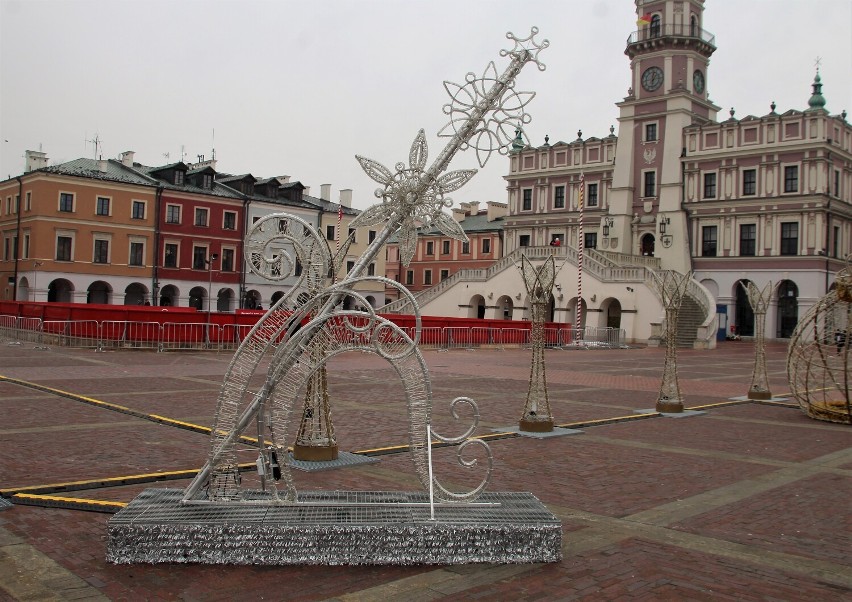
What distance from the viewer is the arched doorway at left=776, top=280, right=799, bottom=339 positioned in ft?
163

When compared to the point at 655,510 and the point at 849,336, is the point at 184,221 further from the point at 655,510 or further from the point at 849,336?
the point at 655,510

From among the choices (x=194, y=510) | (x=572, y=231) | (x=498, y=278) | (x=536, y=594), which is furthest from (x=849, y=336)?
(x=572, y=231)

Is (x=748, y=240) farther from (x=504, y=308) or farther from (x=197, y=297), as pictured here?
(x=197, y=297)

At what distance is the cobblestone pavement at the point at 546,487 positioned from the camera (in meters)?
5.33

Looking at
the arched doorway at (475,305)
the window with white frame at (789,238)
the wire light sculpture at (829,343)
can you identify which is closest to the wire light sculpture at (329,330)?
the wire light sculpture at (829,343)

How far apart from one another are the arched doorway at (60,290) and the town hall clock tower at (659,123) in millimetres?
37172

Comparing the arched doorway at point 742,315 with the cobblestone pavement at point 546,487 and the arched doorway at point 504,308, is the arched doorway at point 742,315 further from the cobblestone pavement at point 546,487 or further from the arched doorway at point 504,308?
the cobblestone pavement at point 546,487

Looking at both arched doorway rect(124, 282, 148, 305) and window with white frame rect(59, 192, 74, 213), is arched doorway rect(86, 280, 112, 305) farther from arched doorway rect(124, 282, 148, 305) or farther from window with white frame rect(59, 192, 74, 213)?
window with white frame rect(59, 192, 74, 213)

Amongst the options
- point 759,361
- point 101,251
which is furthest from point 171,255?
point 759,361

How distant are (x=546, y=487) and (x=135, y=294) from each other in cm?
5149

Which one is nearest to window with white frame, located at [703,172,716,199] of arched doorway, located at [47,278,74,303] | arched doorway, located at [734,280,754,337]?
arched doorway, located at [734,280,754,337]

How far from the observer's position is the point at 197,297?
5734 centimetres

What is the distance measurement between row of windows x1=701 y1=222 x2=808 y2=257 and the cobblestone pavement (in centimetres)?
3477

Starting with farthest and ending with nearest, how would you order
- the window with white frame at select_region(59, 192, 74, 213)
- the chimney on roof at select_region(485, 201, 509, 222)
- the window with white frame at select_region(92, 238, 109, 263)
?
the chimney on roof at select_region(485, 201, 509, 222) < the window with white frame at select_region(92, 238, 109, 263) < the window with white frame at select_region(59, 192, 74, 213)
